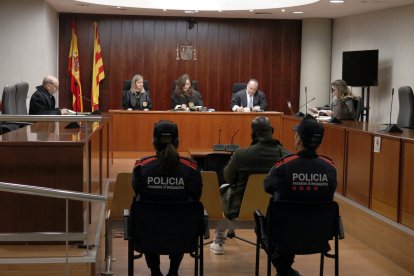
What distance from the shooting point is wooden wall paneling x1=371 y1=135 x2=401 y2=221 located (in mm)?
5582

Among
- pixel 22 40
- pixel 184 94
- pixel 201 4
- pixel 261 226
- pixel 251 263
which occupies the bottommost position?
pixel 251 263

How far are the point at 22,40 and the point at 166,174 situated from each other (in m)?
7.84

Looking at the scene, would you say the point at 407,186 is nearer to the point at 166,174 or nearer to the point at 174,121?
the point at 166,174

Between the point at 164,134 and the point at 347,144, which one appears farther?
the point at 347,144

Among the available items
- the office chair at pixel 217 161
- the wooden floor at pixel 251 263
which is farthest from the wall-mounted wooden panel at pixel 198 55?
the wooden floor at pixel 251 263

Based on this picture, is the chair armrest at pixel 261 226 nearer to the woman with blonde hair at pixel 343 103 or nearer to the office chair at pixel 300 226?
the office chair at pixel 300 226

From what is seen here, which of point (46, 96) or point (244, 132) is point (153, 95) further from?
point (46, 96)

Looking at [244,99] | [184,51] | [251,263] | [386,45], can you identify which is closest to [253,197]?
[251,263]

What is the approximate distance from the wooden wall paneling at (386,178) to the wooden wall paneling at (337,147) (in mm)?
856

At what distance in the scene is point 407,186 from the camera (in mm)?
5371

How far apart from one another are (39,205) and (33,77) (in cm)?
716

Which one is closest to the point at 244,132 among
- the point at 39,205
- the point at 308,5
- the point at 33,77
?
the point at 308,5

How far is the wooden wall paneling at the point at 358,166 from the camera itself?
6191mm

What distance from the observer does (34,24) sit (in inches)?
441
